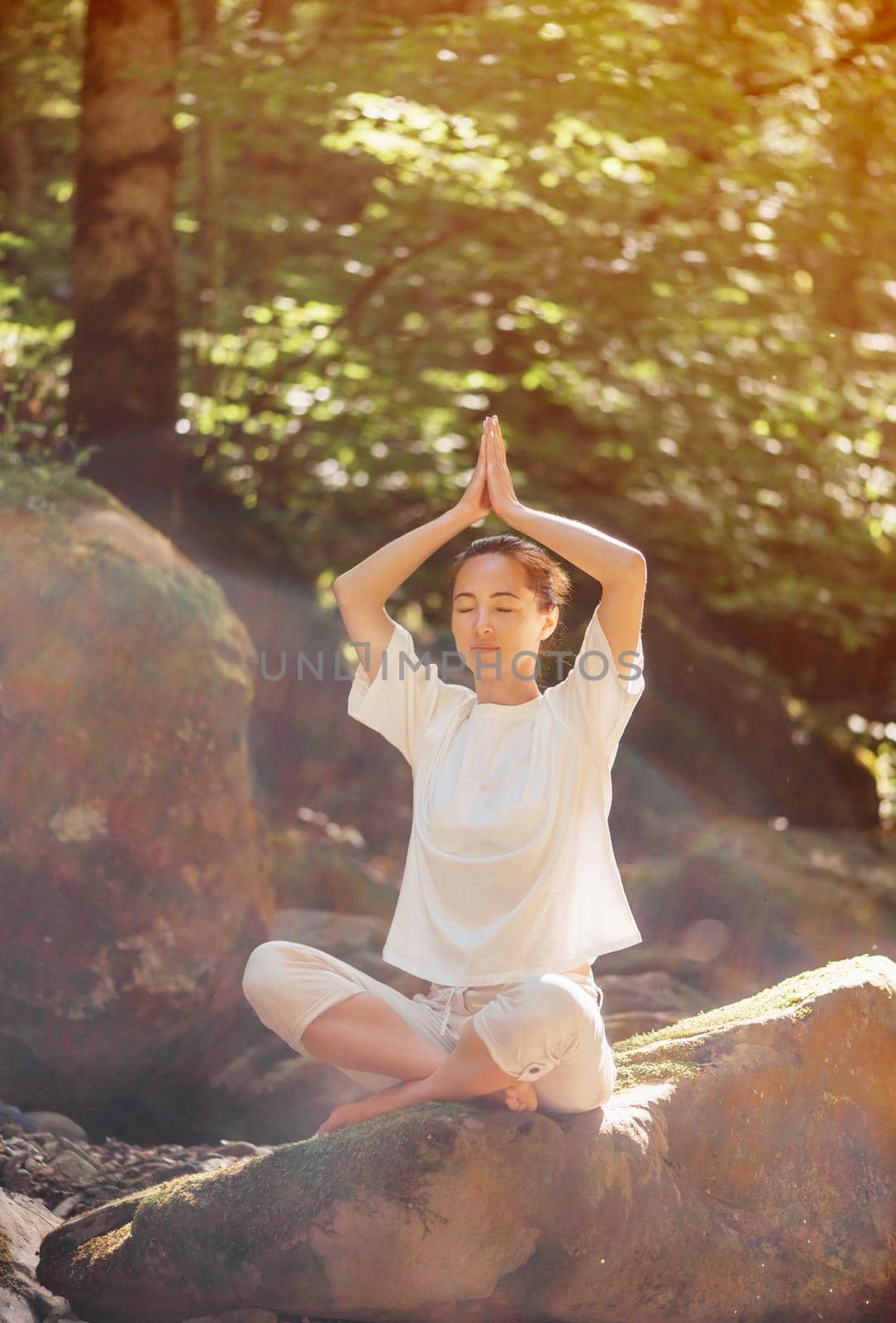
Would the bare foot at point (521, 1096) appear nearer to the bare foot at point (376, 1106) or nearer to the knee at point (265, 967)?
the bare foot at point (376, 1106)

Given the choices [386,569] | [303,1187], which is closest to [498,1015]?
[303,1187]

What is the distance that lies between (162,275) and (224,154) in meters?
1.17

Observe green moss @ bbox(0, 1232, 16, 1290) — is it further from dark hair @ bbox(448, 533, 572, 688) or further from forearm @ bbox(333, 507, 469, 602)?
dark hair @ bbox(448, 533, 572, 688)

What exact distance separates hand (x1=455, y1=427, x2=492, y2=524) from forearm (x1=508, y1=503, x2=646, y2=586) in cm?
10

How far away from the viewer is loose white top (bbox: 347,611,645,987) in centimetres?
307

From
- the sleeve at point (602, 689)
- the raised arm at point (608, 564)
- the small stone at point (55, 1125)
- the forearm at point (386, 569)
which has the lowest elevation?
the small stone at point (55, 1125)

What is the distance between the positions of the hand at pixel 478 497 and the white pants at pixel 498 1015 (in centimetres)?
110

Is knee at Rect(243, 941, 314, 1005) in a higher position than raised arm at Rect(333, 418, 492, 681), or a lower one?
lower

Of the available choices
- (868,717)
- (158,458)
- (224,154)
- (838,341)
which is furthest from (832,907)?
(224,154)

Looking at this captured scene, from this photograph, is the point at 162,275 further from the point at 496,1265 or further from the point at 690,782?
the point at 496,1265

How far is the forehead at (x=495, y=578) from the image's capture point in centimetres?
328

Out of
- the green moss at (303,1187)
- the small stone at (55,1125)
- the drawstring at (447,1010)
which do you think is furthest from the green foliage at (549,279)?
the green moss at (303,1187)

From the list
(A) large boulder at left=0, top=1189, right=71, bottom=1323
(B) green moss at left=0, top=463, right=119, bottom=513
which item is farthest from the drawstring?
(B) green moss at left=0, top=463, right=119, bottom=513

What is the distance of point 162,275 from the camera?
6.45 metres
